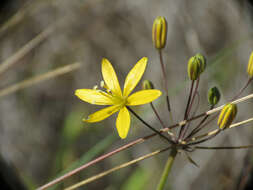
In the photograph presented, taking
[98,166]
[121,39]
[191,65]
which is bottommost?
[98,166]

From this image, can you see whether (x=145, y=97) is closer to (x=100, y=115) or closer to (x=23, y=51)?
(x=100, y=115)

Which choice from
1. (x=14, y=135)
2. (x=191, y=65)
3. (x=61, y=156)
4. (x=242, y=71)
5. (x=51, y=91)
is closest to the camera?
(x=191, y=65)

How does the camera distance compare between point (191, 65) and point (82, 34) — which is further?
point (82, 34)

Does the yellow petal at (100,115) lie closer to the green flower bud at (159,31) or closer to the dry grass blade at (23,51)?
the green flower bud at (159,31)

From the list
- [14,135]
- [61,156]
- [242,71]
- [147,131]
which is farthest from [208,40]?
[14,135]

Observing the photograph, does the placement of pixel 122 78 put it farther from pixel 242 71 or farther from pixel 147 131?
pixel 242 71

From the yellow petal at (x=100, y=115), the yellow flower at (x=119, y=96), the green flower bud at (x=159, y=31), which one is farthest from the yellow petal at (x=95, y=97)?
the green flower bud at (x=159, y=31)

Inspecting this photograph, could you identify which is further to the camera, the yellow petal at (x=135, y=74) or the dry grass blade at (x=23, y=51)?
the dry grass blade at (x=23, y=51)
